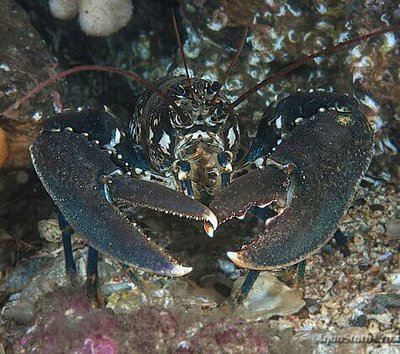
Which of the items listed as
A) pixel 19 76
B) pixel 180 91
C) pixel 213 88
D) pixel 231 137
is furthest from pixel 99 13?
pixel 231 137

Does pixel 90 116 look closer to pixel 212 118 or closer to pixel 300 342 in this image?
pixel 212 118

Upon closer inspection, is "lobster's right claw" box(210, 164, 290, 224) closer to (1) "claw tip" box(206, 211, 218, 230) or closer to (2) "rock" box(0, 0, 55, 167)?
(1) "claw tip" box(206, 211, 218, 230)

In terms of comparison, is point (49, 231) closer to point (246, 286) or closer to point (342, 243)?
point (246, 286)

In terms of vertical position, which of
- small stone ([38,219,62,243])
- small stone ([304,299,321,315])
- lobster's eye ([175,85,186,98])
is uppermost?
lobster's eye ([175,85,186,98])

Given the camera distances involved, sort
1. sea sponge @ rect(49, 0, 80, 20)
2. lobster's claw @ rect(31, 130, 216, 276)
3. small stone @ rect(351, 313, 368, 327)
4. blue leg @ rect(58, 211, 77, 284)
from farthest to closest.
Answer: sea sponge @ rect(49, 0, 80, 20) → blue leg @ rect(58, 211, 77, 284) → small stone @ rect(351, 313, 368, 327) → lobster's claw @ rect(31, 130, 216, 276)

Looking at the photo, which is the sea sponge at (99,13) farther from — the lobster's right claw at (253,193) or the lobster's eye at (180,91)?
the lobster's right claw at (253,193)

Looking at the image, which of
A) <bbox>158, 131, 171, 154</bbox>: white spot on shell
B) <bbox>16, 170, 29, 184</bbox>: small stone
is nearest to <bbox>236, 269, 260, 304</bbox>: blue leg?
<bbox>158, 131, 171, 154</bbox>: white spot on shell
